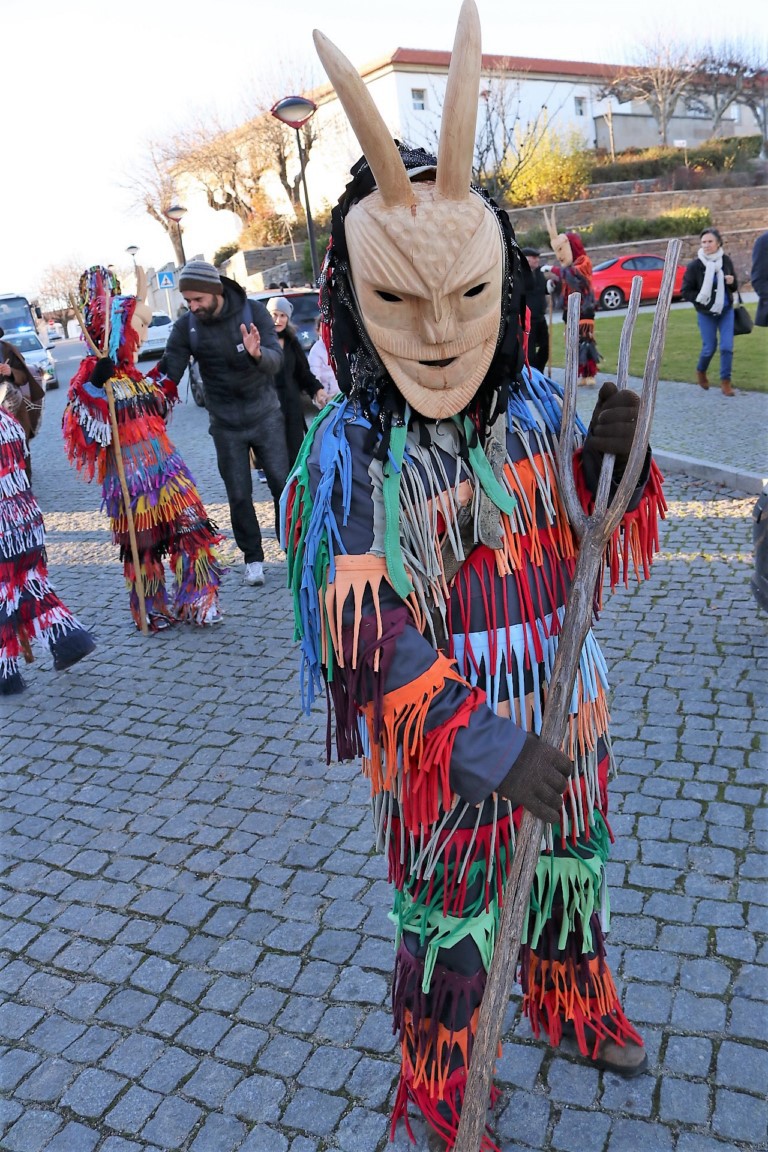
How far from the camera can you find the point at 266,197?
36594 mm

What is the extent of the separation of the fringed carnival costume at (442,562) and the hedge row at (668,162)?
114 ft

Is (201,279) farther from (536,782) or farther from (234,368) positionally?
(536,782)

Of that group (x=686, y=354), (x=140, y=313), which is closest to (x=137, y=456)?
(x=140, y=313)

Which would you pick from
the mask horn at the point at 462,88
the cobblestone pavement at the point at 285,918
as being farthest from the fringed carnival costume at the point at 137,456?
the mask horn at the point at 462,88

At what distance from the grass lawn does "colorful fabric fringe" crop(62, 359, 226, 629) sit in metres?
5.16

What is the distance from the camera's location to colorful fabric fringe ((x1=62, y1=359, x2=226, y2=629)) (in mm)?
5336

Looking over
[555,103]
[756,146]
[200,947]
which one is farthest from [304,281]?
[200,947]

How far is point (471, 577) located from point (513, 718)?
0.32 meters

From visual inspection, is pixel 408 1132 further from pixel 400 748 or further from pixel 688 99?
pixel 688 99

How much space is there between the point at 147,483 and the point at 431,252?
4004 mm

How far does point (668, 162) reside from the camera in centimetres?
3338

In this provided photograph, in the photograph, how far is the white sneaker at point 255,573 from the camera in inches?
244

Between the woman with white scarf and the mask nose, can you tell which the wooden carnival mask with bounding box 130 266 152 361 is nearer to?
the mask nose

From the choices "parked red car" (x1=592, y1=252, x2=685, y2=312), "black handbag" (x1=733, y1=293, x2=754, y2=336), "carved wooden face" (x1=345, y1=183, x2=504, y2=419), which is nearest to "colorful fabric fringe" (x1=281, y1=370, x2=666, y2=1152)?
"carved wooden face" (x1=345, y1=183, x2=504, y2=419)
